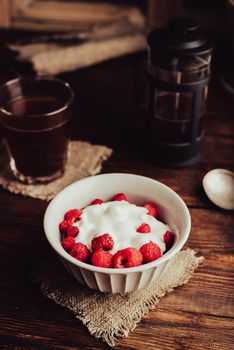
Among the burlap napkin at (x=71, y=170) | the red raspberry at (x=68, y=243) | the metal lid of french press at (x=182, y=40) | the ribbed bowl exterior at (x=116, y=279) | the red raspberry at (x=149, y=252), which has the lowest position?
the burlap napkin at (x=71, y=170)

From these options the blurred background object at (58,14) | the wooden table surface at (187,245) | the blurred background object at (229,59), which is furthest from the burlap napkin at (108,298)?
the blurred background object at (58,14)

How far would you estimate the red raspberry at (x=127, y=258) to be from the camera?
0.74 meters

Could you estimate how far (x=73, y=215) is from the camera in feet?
2.73

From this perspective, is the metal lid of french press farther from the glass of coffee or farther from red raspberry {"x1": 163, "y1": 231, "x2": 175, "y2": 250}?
red raspberry {"x1": 163, "y1": 231, "x2": 175, "y2": 250}

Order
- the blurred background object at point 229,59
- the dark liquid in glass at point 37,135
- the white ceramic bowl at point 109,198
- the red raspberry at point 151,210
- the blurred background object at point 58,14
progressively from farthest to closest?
the blurred background object at point 58,14, the blurred background object at point 229,59, the dark liquid in glass at point 37,135, the red raspberry at point 151,210, the white ceramic bowl at point 109,198

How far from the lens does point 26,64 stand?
1347 mm

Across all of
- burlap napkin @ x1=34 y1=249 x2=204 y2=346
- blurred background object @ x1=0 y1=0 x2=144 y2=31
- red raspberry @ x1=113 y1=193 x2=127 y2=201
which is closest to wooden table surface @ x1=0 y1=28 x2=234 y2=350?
burlap napkin @ x1=34 y1=249 x2=204 y2=346

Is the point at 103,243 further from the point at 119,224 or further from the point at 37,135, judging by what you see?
the point at 37,135

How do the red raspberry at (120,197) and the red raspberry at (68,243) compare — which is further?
the red raspberry at (120,197)

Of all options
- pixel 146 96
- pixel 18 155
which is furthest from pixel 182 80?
pixel 18 155

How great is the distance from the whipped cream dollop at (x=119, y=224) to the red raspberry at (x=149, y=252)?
2 centimetres

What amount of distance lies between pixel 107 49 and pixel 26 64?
0.21 metres

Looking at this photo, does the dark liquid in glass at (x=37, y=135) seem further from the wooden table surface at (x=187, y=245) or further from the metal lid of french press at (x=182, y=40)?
the metal lid of french press at (x=182, y=40)

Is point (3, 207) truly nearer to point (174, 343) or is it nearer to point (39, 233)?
point (39, 233)
